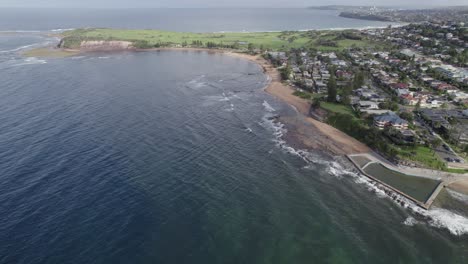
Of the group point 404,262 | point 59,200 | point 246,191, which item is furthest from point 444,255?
point 59,200

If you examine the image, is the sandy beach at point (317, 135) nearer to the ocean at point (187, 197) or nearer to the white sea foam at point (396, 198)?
the ocean at point (187, 197)

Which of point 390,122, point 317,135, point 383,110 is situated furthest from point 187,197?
point 383,110

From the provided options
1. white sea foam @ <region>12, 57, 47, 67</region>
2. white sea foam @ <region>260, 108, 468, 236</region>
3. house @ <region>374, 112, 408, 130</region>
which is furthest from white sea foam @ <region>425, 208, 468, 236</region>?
white sea foam @ <region>12, 57, 47, 67</region>

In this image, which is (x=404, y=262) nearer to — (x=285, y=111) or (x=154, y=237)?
(x=154, y=237)

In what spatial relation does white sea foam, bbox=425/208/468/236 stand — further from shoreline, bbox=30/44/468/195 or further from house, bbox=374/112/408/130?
house, bbox=374/112/408/130

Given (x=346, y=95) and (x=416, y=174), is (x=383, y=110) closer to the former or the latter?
(x=346, y=95)
